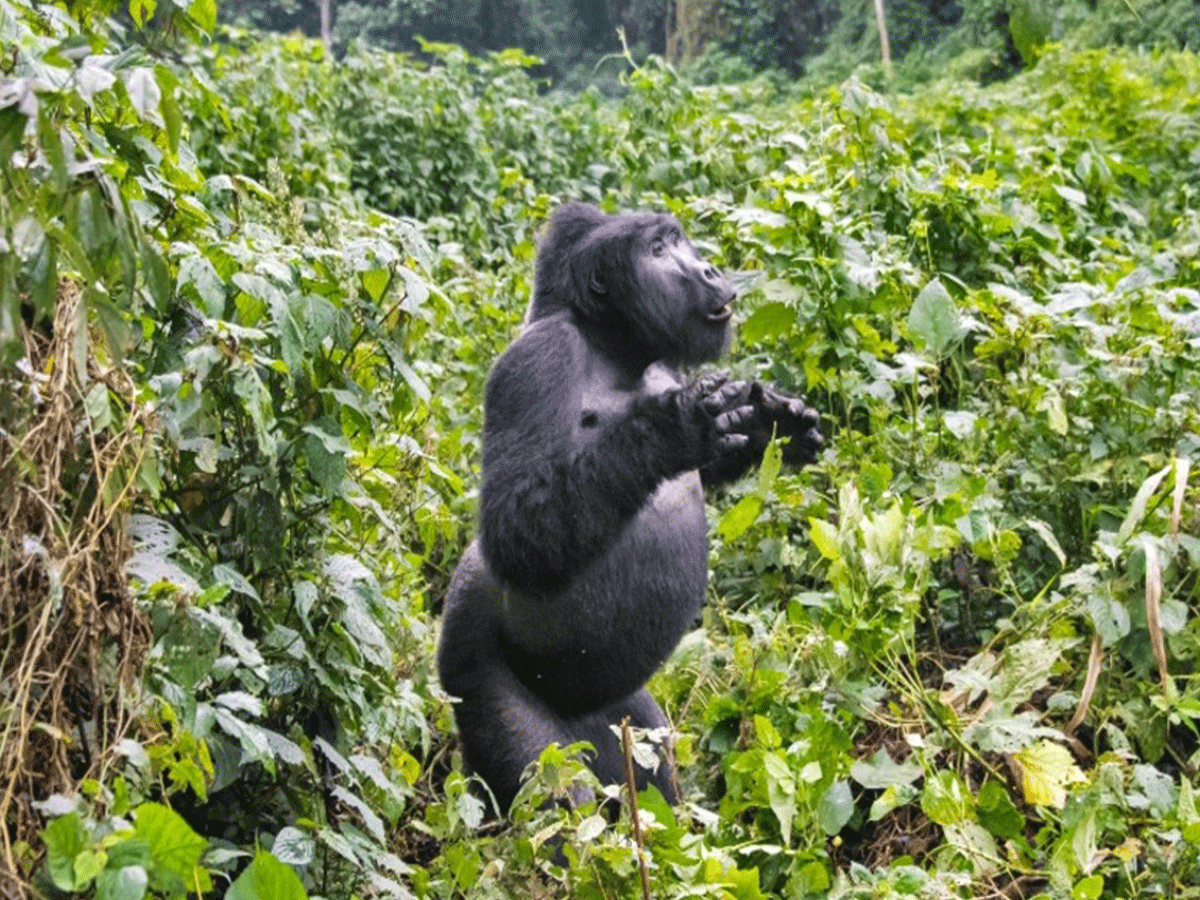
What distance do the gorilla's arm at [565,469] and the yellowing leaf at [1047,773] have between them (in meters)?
0.81

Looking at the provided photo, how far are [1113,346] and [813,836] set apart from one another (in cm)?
160

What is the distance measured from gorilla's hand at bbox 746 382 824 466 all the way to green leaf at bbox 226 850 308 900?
1.66 meters

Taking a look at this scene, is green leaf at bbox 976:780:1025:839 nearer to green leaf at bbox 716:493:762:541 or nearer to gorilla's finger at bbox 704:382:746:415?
green leaf at bbox 716:493:762:541

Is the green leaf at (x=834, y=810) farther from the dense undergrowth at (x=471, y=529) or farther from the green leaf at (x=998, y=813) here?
the green leaf at (x=998, y=813)

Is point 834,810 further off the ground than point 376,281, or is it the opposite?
point 376,281

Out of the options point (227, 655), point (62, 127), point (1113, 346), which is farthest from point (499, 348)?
point (62, 127)

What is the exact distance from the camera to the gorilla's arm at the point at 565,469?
320cm

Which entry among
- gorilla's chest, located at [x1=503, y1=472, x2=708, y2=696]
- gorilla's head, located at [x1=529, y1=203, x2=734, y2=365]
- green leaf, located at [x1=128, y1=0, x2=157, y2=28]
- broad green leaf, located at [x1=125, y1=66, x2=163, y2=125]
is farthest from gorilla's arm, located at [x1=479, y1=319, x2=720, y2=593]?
broad green leaf, located at [x1=125, y1=66, x2=163, y2=125]

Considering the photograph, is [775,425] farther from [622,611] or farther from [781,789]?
[781,789]

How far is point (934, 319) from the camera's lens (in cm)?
387

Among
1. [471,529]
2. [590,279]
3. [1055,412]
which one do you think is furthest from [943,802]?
[471,529]

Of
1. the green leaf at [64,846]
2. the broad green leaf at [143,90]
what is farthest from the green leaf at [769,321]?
the green leaf at [64,846]

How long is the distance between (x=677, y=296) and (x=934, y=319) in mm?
635

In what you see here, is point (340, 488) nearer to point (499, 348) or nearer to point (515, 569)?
point (515, 569)
